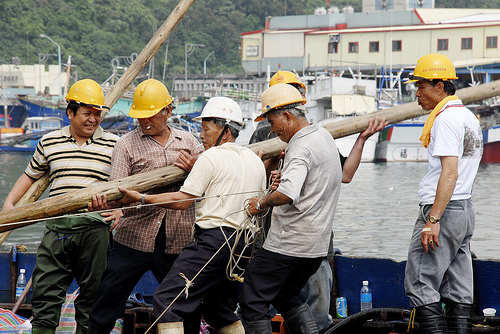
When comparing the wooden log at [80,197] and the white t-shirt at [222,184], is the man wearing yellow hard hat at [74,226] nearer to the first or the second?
the wooden log at [80,197]

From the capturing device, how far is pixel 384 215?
21703 mm

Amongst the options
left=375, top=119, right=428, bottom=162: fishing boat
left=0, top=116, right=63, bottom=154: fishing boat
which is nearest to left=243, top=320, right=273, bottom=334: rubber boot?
left=375, top=119, right=428, bottom=162: fishing boat

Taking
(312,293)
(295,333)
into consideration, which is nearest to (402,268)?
(312,293)

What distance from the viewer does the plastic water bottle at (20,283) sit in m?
6.21

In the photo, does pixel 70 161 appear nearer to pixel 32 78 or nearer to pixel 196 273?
pixel 196 273

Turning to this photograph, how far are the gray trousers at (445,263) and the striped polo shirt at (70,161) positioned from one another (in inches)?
95.5

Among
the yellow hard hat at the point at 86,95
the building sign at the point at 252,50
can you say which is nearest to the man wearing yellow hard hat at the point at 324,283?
the yellow hard hat at the point at 86,95

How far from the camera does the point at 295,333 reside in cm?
450

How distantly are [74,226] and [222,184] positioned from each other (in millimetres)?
1290

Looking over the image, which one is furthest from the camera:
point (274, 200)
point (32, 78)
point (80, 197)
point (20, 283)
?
point (32, 78)

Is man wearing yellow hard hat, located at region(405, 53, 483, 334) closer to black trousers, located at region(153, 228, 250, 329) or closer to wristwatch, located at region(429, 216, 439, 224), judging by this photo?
wristwatch, located at region(429, 216, 439, 224)

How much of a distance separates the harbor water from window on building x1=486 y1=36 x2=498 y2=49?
20922 millimetres

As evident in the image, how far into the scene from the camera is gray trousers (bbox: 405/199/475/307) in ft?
14.5

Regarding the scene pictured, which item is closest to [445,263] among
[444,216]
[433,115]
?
[444,216]
